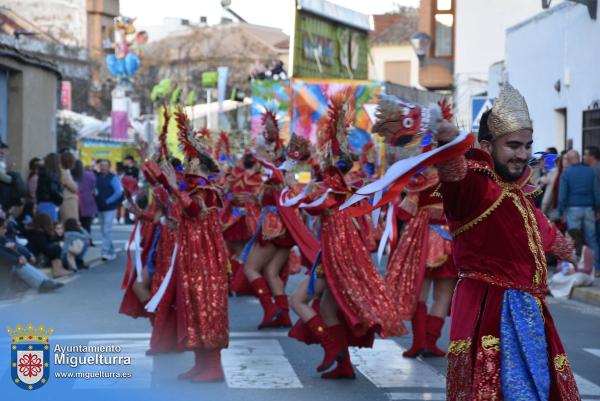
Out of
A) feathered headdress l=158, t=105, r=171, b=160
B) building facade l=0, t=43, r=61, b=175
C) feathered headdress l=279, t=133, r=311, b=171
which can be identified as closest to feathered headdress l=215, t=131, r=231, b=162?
building facade l=0, t=43, r=61, b=175

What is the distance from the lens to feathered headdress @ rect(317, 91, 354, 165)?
360 inches

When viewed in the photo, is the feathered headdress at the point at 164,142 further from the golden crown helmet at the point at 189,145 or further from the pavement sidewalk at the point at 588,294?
the pavement sidewalk at the point at 588,294

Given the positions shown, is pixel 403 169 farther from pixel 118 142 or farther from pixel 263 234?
pixel 118 142

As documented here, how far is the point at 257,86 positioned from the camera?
33.0 metres

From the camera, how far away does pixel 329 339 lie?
8.66 m

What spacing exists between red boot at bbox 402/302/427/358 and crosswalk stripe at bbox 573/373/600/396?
1.35 metres

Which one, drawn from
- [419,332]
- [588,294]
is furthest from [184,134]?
[588,294]

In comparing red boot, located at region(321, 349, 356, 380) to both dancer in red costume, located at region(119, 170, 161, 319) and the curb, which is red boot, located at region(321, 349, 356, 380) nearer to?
dancer in red costume, located at region(119, 170, 161, 319)

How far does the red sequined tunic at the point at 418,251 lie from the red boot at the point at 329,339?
825 millimetres

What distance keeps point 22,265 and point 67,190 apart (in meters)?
4.26

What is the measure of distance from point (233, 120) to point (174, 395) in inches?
1672

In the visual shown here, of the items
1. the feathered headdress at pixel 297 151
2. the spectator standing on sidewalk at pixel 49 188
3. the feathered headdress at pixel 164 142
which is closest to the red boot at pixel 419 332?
the feathered headdress at pixel 297 151

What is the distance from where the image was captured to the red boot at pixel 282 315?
11.5 metres

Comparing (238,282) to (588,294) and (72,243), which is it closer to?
(588,294)
